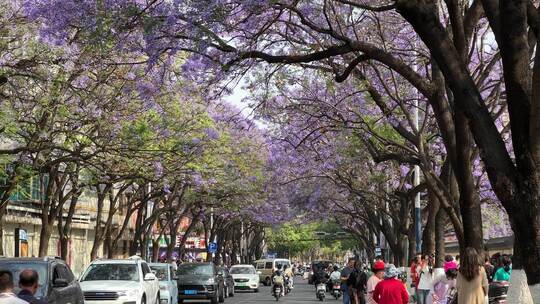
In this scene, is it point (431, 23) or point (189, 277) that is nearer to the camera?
point (431, 23)

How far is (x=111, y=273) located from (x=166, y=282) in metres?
5.14

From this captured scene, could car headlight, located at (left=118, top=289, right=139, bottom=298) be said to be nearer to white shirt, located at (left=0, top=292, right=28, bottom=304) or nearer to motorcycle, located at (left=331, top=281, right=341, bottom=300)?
white shirt, located at (left=0, top=292, right=28, bottom=304)

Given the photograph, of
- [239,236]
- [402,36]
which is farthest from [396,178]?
[239,236]

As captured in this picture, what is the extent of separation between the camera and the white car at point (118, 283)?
19172 millimetres

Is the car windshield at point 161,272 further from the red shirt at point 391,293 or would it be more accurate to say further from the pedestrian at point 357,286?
the red shirt at point 391,293

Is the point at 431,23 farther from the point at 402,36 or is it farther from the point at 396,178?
the point at 396,178

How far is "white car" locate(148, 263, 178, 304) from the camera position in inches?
988

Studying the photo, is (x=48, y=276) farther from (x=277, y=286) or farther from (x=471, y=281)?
(x=277, y=286)

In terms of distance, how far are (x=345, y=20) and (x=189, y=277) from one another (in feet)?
50.9

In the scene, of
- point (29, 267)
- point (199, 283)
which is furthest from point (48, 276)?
point (199, 283)

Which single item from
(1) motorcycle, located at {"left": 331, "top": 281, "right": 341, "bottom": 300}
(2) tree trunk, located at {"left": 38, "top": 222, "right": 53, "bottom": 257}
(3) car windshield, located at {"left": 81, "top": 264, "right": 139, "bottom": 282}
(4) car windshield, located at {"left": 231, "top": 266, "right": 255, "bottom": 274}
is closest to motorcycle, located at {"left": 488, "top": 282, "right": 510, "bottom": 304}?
(3) car windshield, located at {"left": 81, "top": 264, "right": 139, "bottom": 282}

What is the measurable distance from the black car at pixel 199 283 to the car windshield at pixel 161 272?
5.35 m

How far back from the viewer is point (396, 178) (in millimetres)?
33531

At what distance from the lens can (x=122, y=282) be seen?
19.8 metres
